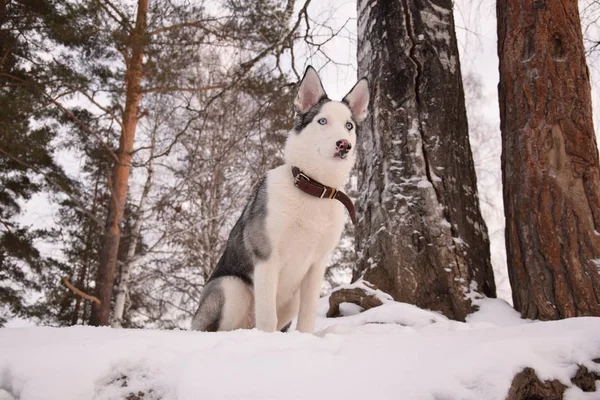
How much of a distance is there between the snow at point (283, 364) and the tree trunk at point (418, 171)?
5.19ft

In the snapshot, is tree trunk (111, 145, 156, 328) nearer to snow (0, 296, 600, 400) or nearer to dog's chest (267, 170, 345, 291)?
dog's chest (267, 170, 345, 291)

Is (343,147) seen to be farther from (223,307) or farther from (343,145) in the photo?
(223,307)

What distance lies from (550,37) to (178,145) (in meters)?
11.5

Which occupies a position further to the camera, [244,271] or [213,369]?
[244,271]

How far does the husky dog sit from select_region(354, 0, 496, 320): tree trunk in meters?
0.89

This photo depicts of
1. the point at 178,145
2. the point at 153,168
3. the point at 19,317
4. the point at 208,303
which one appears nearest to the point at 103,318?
the point at 19,317

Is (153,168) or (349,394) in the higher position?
(153,168)

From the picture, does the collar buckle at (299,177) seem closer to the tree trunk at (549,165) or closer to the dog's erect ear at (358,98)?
the dog's erect ear at (358,98)

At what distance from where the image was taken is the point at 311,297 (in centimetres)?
304

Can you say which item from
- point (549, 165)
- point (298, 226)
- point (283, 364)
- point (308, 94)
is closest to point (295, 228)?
point (298, 226)

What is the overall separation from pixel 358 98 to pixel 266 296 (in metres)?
1.56

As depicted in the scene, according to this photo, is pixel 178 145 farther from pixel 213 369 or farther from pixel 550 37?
pixel 213 369

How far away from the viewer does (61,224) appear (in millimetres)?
13516

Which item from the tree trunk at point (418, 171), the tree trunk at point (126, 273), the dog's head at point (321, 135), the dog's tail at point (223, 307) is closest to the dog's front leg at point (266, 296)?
the dog's tail at point (223, 307)
